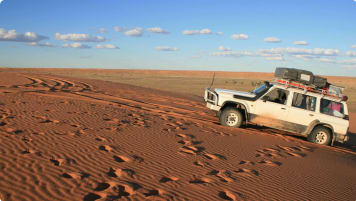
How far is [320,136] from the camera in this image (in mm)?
9414

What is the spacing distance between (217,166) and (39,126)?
4706 millimetres

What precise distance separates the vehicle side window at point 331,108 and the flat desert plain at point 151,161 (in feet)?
3.89

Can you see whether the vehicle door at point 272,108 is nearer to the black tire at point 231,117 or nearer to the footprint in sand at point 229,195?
the black tire at point 231,117

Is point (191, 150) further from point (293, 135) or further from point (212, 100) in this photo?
point (293, 135)

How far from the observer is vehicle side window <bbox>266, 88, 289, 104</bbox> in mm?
9239

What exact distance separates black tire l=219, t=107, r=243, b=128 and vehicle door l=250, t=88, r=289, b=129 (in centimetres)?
47

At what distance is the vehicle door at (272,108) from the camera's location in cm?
921

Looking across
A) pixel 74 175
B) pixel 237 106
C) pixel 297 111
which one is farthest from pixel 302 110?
pixel 74 175

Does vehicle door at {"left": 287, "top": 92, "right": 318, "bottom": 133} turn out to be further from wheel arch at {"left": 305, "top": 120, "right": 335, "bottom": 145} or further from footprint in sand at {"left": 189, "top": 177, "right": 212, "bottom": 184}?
footprint in sand at {"left": 189, "top": 177, "right": 212, "bottom": 184}

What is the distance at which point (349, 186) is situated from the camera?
5.87 m

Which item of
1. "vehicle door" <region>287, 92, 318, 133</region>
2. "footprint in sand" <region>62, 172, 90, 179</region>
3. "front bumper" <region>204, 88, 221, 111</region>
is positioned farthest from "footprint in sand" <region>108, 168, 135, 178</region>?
"vehicle door" <region>287, 92, 318, 133</region>

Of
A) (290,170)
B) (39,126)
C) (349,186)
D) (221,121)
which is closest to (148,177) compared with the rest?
(290,170)

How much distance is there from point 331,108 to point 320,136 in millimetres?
1013

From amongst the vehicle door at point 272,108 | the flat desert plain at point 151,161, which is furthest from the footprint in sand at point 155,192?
the vehicle door at point 272,108
